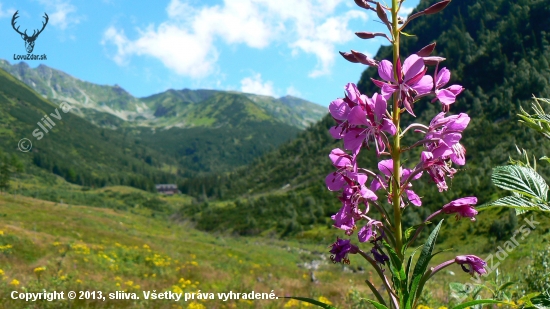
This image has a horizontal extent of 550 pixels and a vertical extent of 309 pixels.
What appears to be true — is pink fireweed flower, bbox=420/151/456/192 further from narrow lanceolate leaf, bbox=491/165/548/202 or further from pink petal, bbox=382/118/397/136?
narrow lanceolate leaf, bbox=491/165/548/202

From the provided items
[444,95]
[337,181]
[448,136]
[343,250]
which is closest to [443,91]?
[444,95]

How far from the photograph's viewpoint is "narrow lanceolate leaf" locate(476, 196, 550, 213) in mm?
1765

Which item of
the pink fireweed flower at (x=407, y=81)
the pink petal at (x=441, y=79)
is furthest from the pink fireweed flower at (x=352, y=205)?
the pink petal at (x=441, y=79)

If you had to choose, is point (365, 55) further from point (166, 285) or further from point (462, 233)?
point (462, 233)

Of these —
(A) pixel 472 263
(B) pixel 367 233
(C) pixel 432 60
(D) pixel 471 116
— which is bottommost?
→ (A) pixel 472 263

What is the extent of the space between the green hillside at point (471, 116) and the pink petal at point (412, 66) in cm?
5207

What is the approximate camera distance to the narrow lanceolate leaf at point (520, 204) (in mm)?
1765

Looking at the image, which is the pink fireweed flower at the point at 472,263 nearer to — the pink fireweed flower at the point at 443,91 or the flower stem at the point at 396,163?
the flower stem at the point at 396,163

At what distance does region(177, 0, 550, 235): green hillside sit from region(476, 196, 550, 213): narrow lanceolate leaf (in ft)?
172

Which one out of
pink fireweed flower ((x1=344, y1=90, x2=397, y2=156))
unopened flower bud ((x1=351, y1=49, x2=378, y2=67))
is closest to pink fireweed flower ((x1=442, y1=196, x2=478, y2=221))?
pink fireweed flower ((x1=344, y1=90, x2=397, y2=156))

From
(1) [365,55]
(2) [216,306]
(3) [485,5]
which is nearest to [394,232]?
(1) [365,55]

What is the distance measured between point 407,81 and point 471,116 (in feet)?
347

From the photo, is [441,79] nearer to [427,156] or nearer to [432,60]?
[432,60]

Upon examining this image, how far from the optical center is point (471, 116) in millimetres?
96000
